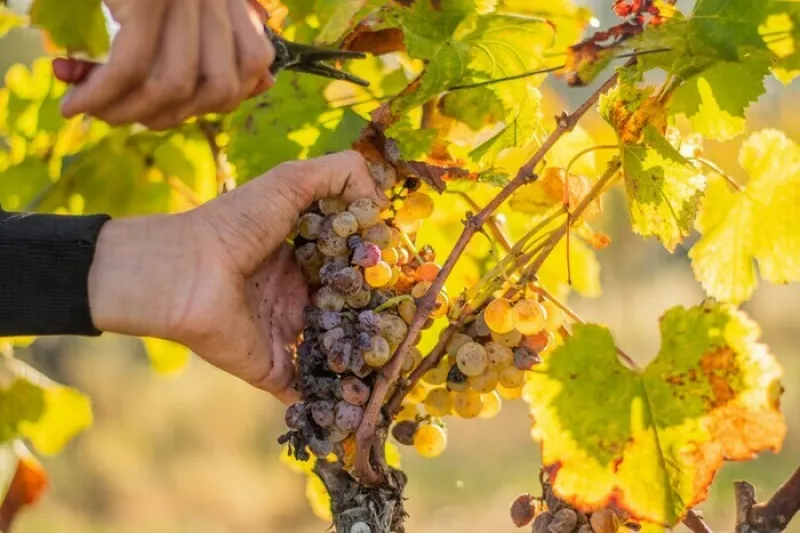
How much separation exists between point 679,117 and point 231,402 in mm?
4013

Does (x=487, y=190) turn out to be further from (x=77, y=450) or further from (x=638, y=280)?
(x=638, y=280)

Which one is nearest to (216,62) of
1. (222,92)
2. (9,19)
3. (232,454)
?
(222,92)

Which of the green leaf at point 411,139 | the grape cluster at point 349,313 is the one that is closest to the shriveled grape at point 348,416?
the grape cluster at point 349,313

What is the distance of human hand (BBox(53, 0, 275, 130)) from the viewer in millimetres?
699

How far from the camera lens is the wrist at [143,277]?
2.73 feet

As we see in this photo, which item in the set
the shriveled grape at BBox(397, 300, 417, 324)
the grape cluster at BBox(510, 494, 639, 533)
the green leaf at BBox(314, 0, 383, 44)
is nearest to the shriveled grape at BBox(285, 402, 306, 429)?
the shriveled grape at BBox(397, 300, 417, 324)

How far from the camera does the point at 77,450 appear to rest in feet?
14.1

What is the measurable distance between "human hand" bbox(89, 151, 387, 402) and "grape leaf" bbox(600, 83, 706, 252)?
0.21 metres

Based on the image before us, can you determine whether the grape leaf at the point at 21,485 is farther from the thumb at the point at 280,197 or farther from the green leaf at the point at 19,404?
the thumb at the point at 280,197

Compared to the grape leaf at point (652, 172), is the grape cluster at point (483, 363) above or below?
below

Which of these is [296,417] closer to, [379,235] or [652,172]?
[379,235]

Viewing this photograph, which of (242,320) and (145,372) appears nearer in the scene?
(242,320)

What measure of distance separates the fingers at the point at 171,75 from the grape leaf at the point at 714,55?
33 centimetres

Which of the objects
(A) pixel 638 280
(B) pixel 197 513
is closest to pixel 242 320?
(B) pixel 197 513
